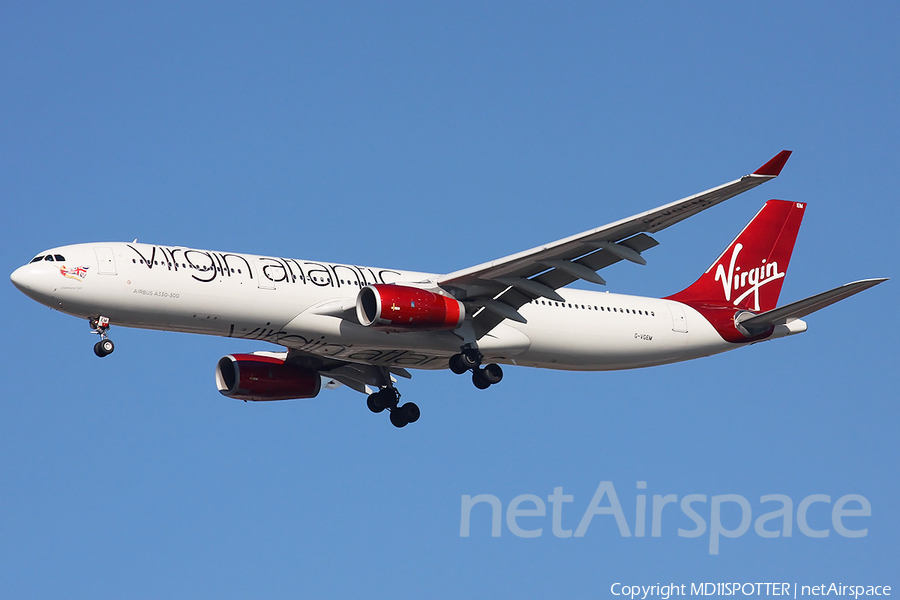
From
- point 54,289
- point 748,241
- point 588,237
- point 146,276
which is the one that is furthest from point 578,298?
point 54,289

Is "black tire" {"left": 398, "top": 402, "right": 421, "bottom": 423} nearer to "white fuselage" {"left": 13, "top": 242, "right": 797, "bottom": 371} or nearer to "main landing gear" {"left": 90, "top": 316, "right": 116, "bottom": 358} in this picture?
"white fuselage" {"left": 13, "top": 242, "right": 797, "bottom": 371}

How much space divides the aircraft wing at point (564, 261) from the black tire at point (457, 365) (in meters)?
0.94

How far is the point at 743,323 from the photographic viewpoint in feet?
124

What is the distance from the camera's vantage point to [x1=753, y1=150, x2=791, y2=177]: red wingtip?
26.2 meters

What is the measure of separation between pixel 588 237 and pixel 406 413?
10.9 metres

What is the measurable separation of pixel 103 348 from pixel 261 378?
7.66 meters

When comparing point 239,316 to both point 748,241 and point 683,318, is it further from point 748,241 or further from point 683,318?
point 748,241

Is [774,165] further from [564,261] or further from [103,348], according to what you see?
[103,348]

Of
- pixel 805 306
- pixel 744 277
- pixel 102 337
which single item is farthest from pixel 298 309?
pixel 744 277

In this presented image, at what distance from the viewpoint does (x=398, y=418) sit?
3722cm

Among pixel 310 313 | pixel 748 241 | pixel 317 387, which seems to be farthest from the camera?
pixel 748 241

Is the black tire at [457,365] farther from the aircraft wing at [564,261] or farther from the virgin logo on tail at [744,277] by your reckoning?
the virgin logo on tail at [744,277]

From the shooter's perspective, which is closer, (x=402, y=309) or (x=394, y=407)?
(x=402, y=309)

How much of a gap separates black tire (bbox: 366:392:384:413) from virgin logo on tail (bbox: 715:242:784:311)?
43.1 ft
